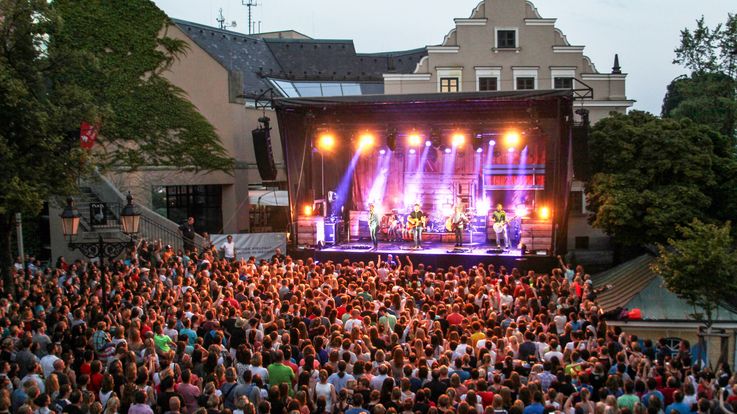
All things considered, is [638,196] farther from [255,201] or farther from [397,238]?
[255,201]

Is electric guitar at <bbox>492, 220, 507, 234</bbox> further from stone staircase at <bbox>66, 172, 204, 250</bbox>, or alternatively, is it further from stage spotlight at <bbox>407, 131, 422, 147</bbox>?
stone staircase at <bbox>66, 172, 204, 250</bbox>

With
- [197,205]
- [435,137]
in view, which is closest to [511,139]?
[435,137]

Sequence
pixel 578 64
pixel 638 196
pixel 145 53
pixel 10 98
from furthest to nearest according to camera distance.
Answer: pixel 578 64
pixel 145 53
pixel 638 196
pixel 10 98

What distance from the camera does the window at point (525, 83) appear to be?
107 ft

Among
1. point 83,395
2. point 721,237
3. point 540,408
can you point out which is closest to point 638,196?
point 721,237

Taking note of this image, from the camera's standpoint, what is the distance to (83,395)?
7828mm

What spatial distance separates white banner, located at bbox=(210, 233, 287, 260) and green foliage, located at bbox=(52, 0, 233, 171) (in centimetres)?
461

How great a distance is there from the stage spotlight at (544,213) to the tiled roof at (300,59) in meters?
14.5

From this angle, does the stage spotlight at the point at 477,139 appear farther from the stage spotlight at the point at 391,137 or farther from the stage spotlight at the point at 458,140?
the stage spotlight at the point at 391,137

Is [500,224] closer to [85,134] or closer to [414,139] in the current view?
[414,139]

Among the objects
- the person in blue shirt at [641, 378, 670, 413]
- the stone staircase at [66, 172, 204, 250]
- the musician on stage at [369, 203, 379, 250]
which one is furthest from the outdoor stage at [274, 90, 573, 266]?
the person in blue shirt at [641, 378, 670, 413]

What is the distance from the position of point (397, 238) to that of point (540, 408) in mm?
17364

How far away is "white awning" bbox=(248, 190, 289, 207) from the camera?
101 feet

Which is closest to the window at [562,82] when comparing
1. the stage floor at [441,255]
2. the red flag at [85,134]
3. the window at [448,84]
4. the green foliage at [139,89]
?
the window at [448,84]
